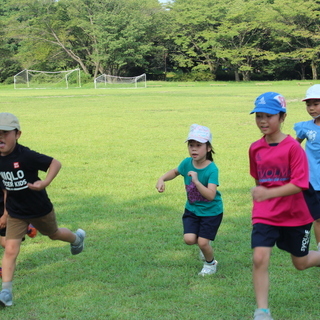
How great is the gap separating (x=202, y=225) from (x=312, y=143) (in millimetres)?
1316

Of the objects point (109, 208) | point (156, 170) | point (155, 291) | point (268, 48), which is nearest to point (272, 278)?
point (155, 291)

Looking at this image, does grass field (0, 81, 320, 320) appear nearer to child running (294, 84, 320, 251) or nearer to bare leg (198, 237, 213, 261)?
bare leg (198, 237, 213, 261)

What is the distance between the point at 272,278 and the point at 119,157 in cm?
624

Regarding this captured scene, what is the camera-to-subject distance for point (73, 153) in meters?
10.5

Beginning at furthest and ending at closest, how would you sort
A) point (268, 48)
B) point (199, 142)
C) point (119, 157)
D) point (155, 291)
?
point (268, 48), point (119, 157), point (199, 142), point (155, 291)

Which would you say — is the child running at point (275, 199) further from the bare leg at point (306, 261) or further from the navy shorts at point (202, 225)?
the navy shorts at point (202, 225)

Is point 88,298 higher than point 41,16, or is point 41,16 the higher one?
point 41,16

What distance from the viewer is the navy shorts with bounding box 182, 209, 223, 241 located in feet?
13.7

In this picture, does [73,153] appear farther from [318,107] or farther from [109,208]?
[318,107]

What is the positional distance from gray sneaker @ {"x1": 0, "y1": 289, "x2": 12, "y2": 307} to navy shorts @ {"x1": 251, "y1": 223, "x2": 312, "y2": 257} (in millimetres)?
1814

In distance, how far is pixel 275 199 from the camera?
10.9 feet

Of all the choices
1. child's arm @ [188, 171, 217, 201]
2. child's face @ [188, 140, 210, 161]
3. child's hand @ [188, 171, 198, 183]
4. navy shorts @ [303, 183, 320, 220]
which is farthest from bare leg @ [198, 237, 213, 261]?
navy shorts @ [303, 183, 320, 220]

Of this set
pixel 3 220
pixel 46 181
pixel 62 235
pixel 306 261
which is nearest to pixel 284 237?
pixel 306 261

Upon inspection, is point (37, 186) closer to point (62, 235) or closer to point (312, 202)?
point (62, 235)
